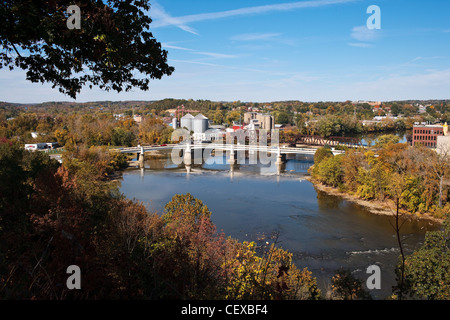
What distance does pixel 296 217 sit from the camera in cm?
2053

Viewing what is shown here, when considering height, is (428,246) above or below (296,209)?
above

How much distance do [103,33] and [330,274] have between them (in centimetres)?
1161

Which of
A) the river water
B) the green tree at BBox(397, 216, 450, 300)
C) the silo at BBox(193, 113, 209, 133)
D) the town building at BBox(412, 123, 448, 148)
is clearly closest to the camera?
the green tree at BBox(397, 216, 450, 300)

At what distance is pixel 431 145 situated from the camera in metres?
44.5

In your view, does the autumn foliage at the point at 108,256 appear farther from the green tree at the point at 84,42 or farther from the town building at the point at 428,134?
the town building at the point at 428,134

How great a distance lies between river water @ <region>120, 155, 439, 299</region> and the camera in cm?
1452

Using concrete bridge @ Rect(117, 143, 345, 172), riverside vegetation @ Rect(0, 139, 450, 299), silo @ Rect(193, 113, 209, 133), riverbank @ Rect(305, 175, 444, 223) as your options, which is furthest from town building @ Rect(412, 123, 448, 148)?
riverside vegetation @ Rect(0, 139, 450, 299)

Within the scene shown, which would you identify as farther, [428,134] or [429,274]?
[428,134]

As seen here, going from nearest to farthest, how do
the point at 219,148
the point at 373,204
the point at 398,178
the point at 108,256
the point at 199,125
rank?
the point at 108,256 → the point at 398,178 → the point at 373,204 → the point at 219,148 → the point at 199,125

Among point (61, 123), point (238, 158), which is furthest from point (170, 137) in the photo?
point (61, 123)

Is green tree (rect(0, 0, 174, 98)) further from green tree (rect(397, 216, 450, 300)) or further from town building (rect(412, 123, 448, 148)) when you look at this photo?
town building (rect(412, 123, 448, 148))

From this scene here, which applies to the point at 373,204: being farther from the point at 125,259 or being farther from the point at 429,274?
the point at 125,259

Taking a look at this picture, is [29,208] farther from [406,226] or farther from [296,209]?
[406,226]

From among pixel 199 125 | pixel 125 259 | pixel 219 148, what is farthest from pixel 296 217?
pixel 199 125
